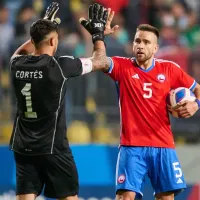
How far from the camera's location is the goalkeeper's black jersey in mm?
7254

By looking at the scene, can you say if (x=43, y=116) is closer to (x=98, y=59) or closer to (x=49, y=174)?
(x=49, y=174)

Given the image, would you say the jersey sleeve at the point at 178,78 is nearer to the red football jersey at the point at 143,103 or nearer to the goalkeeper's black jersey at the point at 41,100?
the red football jersey at the point at 143,103

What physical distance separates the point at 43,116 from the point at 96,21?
123 centimetres

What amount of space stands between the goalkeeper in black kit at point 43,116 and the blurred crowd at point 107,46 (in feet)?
13.1

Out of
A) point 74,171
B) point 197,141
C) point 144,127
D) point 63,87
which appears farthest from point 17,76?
point 197,141

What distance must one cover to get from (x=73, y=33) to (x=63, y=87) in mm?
6096

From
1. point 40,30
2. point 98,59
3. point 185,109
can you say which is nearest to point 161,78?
point 185,109

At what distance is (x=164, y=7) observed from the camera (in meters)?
14.8

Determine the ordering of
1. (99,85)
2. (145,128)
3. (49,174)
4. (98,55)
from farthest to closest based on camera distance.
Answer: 1. (99,85)
2. (145,128)
3. (98,55)
4. (49,174)

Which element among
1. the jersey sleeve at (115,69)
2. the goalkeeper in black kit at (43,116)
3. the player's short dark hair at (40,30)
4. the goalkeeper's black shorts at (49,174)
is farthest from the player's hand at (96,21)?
the goalkeeper's black shorts at (49,174)

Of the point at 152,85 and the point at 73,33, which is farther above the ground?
the point at 73,33

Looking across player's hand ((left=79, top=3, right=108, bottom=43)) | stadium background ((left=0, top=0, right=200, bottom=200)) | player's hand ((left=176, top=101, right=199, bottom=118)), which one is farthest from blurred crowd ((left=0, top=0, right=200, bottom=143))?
player's hand ((left=79, top=3, right=108, bottom=43))

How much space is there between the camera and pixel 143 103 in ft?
27.0

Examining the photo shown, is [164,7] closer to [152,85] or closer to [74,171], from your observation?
[152,85]
